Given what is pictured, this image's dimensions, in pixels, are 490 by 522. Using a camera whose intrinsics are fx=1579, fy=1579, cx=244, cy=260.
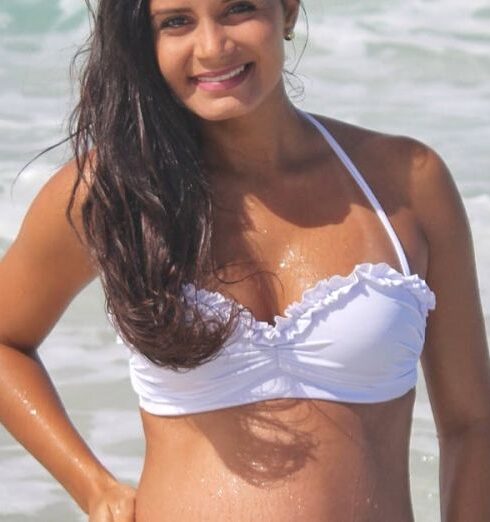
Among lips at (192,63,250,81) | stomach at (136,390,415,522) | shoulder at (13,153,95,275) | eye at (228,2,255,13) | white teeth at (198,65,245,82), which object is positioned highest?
eye at (228,2,255,13)

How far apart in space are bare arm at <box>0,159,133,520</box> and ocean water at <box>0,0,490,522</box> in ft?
5.68

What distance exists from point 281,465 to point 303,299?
26cm

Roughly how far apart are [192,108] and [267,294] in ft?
1.04

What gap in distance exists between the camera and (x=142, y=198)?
246 cm

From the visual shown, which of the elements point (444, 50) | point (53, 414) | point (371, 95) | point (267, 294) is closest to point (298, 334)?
point (267, 294)

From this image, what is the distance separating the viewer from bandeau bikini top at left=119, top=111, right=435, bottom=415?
7.97ft

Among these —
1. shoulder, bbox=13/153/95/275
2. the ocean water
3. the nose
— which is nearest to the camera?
the nose

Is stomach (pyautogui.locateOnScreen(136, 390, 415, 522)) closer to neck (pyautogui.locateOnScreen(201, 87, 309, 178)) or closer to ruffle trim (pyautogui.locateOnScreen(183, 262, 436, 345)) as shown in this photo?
ruffle trim (pyautogui.locateOnScreen(183, 262, 436, 345))

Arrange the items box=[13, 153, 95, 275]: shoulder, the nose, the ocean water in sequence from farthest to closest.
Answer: the ocean water < box=[13, 153, 95, 275]: shoulder < the nose

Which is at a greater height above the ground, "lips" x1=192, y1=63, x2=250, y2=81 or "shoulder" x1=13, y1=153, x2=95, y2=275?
"lips" x1=192, y1=63, x2=250, y2=81

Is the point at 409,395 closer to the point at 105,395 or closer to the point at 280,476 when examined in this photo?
the point at 280,476

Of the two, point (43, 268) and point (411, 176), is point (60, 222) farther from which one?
point (411, 176)

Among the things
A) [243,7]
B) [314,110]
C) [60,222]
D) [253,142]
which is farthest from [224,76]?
[314,110]

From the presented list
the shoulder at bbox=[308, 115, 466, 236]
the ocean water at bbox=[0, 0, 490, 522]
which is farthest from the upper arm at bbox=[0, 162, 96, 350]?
the ocean water at bbox=[0, 0, 490, 522]
